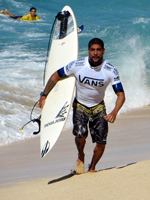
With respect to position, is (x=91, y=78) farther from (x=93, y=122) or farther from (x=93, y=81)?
(x=93, y=122)

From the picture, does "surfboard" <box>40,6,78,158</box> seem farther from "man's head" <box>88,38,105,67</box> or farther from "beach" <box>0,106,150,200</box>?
"beach" <box>0,106,150,200</box>

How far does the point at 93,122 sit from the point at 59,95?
0.57 m

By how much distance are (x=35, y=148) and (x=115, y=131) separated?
5.01ft

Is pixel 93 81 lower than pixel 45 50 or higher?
higher

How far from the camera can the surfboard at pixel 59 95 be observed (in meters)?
3.65

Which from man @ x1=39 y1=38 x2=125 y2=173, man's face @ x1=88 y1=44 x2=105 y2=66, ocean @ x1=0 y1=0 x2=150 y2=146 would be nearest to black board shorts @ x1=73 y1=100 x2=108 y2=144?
man @ x1=39 y1=38 x2=125 y2=173

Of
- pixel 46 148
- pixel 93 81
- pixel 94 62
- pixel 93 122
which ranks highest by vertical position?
pixel 94 62

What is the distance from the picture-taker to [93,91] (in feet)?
11.2

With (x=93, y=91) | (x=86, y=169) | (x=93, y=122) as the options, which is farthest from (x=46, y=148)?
(x=93, y=91)

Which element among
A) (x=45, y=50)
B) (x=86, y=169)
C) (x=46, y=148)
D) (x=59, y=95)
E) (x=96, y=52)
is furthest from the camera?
(x=45, y=50)

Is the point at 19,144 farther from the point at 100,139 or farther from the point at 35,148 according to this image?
the point at 100,139

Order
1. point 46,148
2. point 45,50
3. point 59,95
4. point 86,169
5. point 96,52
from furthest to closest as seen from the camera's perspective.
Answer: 1. point 45,50
2. point 86,169
3. point 59,95
4. point 46,148
5. point 96,52

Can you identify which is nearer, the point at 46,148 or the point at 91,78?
the point at 91,78

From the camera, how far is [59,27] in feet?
16.5
